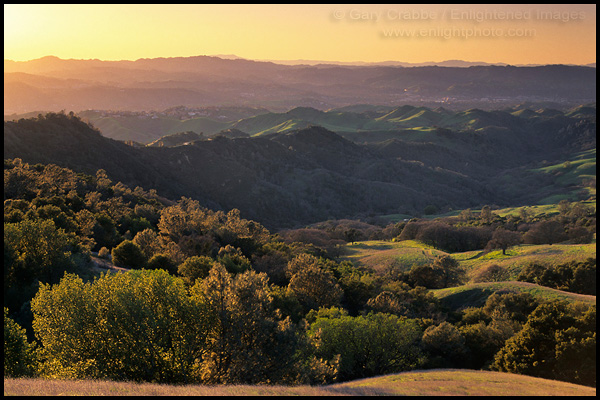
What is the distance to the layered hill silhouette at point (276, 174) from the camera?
4400 inches

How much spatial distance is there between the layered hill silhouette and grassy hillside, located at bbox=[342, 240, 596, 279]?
4353 cm

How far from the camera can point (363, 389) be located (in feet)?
60.0

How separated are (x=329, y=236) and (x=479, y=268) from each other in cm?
3320

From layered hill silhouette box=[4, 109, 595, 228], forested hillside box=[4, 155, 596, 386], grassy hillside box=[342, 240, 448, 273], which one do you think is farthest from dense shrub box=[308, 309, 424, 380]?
layered hill silhouette box=[4, 109, 595, 228]

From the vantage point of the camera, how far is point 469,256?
267ft

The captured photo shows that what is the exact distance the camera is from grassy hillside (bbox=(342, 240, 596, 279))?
225 feet

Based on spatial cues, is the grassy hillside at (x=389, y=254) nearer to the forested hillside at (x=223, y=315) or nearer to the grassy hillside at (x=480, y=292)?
the forested hillside at (x=223, y=315)

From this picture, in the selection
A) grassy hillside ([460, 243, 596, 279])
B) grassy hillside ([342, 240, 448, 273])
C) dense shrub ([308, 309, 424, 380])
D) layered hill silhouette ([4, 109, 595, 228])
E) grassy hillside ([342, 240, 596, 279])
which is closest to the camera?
dense shrub ([308, 309, 424, 380])

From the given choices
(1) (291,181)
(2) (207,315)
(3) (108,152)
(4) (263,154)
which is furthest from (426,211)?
(2) (207,315)

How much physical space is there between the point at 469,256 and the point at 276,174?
84.2m

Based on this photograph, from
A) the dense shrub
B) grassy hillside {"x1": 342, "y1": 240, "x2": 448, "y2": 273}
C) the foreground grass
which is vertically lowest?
grassy hillside {"x1": 342, "y1": 240, "x2": 448, "y2": 273}

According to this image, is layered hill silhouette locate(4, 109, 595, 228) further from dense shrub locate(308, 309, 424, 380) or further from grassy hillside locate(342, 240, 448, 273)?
dense shrub locate(308, 309, 424, 380)

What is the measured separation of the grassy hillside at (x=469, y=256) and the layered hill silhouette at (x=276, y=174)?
4353 cm

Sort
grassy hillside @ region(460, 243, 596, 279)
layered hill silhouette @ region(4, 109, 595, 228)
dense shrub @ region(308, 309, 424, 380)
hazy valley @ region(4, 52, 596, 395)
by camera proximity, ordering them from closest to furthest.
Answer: hazy valley @ region(4, 52, 596, 395) < dense shrub @ region(308, 309, 424, 380) < grassy hillside @ region(460, 243, 596, 279) < layered hill silhouette @ region(4, 109, 595, 228)
